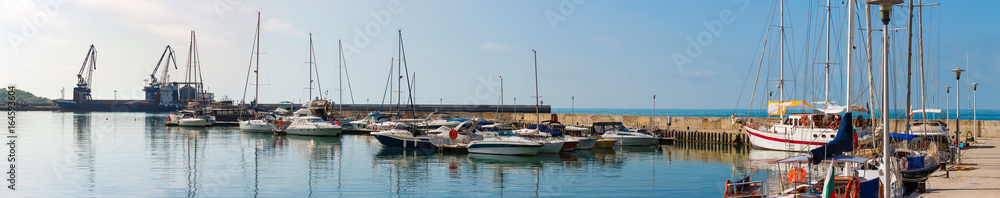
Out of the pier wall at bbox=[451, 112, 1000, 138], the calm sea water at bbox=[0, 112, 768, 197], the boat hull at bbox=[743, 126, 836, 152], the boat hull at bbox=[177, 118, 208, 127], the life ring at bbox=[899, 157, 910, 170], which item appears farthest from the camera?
A: the boat hull at bbox=[177, 118, 208, 127]

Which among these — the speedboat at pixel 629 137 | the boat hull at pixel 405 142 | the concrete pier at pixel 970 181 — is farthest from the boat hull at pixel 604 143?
the concrete pier at pixel 970 181

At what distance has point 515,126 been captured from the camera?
6912 cm

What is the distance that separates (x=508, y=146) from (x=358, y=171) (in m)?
9.61

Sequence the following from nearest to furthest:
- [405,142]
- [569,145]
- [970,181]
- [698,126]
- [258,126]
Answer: [970,181]
[569,145]
[405,142]
[698,126]
[258,126]

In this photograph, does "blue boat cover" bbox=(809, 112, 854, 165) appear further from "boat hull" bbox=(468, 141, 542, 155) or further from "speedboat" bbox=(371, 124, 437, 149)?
"speedboat" bbox=(371, 124, 437, 149)

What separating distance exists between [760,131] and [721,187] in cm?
2035

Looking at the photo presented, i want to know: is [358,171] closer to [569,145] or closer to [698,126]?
[569,145]

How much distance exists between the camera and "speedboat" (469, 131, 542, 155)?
40562 mm

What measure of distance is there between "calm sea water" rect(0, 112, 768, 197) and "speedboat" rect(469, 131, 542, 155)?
66 centimetres

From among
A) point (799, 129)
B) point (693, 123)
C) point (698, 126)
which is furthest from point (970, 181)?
point (693, 123)

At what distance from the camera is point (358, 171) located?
3425 centimetres

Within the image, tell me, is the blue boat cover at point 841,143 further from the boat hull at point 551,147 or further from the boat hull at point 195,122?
the boat hull at point 195,122

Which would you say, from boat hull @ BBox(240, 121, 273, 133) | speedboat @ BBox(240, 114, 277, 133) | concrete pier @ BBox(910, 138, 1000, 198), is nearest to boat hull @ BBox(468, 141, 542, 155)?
concrete pier @ BBox(910, 138, 1000, 198)

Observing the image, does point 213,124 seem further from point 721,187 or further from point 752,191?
point 752,191
